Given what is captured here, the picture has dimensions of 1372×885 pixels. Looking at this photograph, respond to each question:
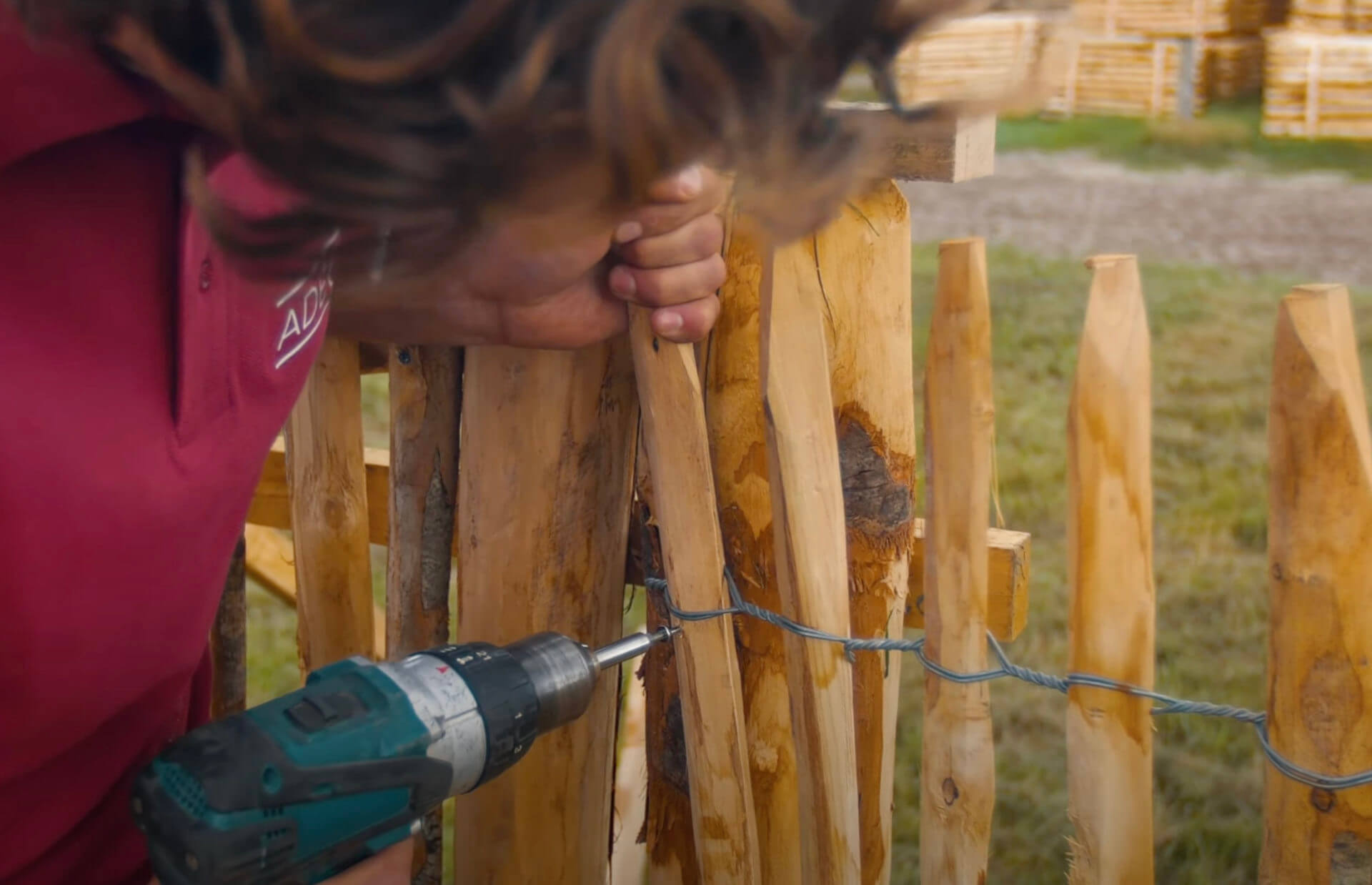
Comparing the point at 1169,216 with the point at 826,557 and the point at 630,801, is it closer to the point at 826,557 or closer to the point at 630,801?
the point at 630,801

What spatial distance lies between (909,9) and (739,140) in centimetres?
15

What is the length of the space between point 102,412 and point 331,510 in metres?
1.01

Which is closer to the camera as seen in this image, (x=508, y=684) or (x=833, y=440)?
(x=508, y=684)

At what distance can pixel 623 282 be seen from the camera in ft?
4.87

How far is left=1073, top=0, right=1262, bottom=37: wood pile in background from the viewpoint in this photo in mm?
13461

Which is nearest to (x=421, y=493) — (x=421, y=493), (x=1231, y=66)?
(x=421, y=493)

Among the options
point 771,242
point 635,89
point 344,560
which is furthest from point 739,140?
point 344,560

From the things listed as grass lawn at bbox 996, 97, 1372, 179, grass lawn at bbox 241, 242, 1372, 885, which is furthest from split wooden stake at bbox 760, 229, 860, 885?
grass lawn at bbox 996, 97, 1372, 179

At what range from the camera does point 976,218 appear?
9016 millimetres

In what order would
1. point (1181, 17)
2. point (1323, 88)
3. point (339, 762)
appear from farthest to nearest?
point (1181, 17), point (1323, 88), point (339, 762)

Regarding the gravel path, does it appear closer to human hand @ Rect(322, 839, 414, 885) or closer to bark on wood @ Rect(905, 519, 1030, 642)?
bark on wood @ Rect(905, 519, 1030, 642)

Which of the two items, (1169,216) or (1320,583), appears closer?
(1320,583)

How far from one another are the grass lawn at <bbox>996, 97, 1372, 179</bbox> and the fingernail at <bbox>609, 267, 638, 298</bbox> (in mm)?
10140

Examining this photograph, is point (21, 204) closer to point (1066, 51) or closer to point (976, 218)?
point (1066, 51)
